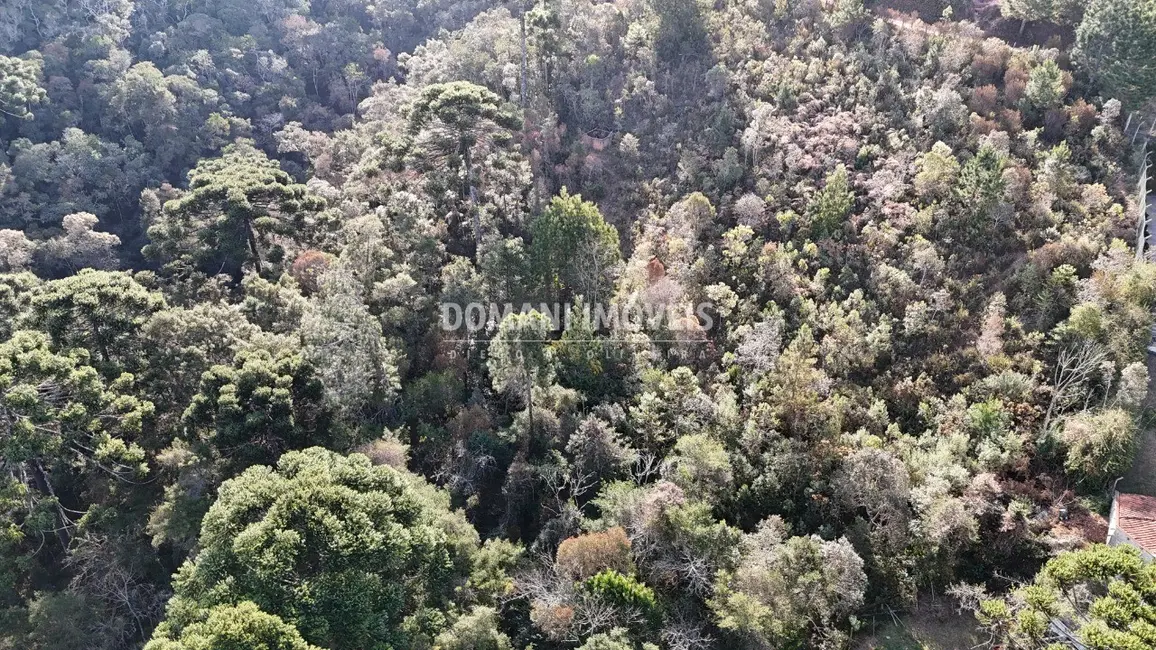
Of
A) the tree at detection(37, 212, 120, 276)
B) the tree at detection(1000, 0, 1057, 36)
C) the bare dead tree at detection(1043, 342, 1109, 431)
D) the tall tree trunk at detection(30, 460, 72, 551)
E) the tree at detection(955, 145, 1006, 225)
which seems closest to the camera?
the bare dead tree at detection(1043, 342, 1109, 431)

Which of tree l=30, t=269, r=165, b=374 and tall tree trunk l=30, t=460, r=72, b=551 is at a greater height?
tree l=30, t=269, r=165, b=374

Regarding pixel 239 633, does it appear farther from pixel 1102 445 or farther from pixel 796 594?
pixel 1102 445

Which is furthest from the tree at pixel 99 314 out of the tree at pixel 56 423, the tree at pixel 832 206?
the tree at pixel 832 206

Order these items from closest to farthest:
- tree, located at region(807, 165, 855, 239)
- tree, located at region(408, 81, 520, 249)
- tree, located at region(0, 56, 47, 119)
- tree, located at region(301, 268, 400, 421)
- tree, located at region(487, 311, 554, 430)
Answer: tree, located at region(487, 311, 554, 430), tree, located at region(301, 268, 400, 421), tree, located at region(807, 165, 855, 239), tree, located at region(408, 81, 520, 249), tree, located at region(0, 56, 47, 119)

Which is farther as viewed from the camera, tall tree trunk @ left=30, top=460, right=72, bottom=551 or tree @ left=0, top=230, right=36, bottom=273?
tree @ left=0, top=230, right=36, bottom=273

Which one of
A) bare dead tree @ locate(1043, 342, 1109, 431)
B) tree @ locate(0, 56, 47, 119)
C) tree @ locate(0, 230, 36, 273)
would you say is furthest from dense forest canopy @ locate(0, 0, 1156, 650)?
tree @ locate(0, 56, 47, 119)

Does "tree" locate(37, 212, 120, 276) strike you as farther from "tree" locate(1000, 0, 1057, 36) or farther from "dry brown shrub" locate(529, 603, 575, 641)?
"tree" locate(1000, 0, 1057, 36)

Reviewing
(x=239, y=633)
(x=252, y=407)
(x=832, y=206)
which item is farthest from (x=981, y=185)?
(x=239, y=633)
